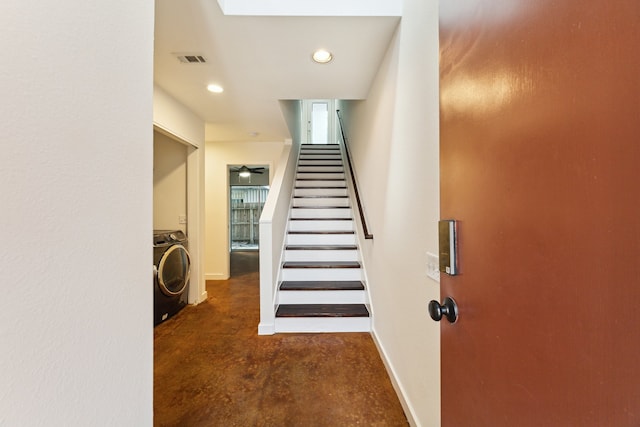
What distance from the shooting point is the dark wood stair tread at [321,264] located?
3061mm

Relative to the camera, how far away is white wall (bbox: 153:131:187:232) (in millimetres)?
3529

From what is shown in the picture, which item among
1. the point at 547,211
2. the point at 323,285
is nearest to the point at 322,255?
the point at 323,285

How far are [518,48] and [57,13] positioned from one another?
966 mm

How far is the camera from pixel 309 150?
19.0 ft

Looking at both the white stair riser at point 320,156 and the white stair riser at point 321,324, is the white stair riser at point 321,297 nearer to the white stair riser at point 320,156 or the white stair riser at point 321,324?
the white stair riser at point 321,324

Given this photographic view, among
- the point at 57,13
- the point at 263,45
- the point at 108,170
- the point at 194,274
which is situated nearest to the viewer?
the point at 57,13

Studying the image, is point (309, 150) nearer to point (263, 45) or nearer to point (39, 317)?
point (263, 45)

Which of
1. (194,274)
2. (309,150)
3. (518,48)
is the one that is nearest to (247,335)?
(194,274)

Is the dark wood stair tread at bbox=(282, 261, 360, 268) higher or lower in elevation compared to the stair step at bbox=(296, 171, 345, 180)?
lower

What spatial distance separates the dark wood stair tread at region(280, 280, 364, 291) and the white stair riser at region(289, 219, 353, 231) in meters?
0.87

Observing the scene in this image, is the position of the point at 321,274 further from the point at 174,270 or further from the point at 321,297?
the point at 174,270

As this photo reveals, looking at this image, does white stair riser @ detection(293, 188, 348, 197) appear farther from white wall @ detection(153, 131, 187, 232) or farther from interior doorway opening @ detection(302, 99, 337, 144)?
interior doorway opening @ detection(302, 99, 337, 144)

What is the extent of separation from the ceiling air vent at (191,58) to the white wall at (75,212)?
4.09 feet

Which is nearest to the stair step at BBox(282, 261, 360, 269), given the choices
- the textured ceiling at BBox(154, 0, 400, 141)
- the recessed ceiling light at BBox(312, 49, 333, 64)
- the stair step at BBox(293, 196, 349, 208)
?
the stair step at BBox(293, 196, 349, 208)
